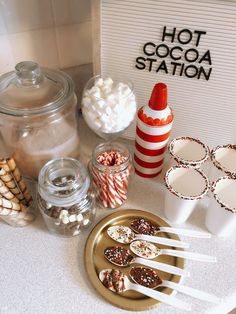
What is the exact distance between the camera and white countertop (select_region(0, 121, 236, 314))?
0.46 meters

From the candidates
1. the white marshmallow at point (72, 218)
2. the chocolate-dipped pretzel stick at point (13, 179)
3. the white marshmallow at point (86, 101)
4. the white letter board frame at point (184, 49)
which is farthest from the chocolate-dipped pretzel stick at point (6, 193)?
the white letter board frame at point (184, 49)

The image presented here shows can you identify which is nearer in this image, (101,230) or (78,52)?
(101,230)

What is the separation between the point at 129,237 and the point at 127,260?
4cm

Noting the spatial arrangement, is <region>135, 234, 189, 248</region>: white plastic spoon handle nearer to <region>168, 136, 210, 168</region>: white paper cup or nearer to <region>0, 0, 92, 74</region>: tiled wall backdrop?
<region>168, 136, 210, 168</region>: white paper cup

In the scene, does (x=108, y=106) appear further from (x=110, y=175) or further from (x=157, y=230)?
(x=157, y=230)

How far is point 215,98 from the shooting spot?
23.2 inches

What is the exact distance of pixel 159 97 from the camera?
53 centimetres

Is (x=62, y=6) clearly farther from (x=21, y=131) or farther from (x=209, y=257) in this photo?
(x=209, y=257)

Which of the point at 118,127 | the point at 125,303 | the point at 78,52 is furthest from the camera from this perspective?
the point at 78,52

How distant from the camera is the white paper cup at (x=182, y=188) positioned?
1.68ft

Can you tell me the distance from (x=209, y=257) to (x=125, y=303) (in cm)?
17

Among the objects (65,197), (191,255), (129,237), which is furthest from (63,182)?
(191,255)

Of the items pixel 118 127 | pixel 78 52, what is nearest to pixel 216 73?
pixel 118 127

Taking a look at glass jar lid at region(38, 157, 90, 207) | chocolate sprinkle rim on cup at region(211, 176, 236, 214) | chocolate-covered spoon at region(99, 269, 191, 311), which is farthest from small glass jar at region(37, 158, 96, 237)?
chocolate sprinkle rim on cup at region(211, 176, 236, 214)
